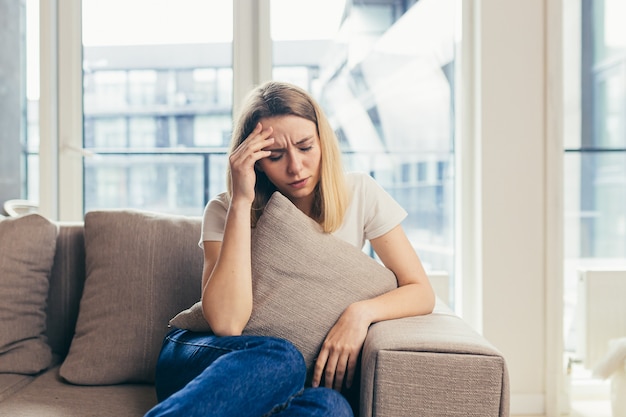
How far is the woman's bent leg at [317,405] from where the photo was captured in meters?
1.22

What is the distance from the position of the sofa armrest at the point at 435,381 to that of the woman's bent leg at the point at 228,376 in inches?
6.7

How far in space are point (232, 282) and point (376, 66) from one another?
1.44 meters

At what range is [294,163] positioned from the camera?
5.26 feet

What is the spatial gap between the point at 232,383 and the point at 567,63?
2098 mm

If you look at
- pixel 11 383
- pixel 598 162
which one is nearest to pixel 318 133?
pixel 11 383

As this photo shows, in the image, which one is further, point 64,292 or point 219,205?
point 64,292

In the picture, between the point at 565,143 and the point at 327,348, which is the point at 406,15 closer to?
the point at 565,143

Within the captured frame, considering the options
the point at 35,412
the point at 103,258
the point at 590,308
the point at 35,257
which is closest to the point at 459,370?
the point at 35,412

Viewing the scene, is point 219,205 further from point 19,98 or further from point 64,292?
point 19,98

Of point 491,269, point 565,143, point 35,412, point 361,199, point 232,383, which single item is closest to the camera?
point 232,383

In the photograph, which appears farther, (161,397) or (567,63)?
(567,63)

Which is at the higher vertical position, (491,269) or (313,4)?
(313,4)

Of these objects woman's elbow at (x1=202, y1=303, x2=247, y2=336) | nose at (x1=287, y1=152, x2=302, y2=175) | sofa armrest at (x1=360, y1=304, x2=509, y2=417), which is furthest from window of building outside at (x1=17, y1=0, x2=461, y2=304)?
sofa armrest at (x1=360, y1=304, x2=509, y2=417)

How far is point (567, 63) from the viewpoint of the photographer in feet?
8.59
